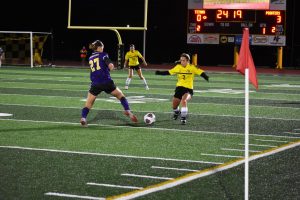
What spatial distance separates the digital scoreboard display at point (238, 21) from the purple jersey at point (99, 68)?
18702 millimetres

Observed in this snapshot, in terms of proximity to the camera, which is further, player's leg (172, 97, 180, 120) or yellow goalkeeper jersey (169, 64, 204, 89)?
player's leg (172, 97, 180, 120)

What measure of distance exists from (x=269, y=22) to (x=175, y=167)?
22.7 m

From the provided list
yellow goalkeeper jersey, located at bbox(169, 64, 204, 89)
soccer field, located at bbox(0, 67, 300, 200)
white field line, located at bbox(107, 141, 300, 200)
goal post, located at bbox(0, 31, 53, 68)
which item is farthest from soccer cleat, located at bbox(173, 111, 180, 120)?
goal post, located at bbox(0, 31, 53, 68)

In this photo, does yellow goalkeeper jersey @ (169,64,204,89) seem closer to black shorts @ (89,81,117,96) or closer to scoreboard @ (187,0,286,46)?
black shorts @ (89,81,117,96)

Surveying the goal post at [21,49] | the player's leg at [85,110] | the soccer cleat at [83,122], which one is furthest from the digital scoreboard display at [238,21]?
the soccer cleat at [83,122]

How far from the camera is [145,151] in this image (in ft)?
29.8

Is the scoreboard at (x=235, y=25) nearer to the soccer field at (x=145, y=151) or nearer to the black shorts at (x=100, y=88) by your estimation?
the soccer field at (x=145, y=151)

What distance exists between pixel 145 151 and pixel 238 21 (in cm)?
2166

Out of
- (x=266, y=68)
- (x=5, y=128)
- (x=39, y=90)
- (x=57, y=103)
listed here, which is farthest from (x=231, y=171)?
(x=266, y=68)

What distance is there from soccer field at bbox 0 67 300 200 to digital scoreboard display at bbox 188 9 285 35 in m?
13.3

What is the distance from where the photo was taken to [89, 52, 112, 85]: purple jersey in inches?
465

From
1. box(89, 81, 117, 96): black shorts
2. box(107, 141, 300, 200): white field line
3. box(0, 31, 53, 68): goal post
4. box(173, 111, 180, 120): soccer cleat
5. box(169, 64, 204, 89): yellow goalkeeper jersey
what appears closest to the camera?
box(107, 141, 300, 200): white field line

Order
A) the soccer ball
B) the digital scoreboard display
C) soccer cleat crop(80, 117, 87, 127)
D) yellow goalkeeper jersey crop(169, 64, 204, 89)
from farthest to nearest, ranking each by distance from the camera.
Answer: the digital scoreboard display < yellow goalkeeper jersey crop(169, 64, 204, 89) < the soccer ball < soccer cleat crop(80, 117, 87, 127)

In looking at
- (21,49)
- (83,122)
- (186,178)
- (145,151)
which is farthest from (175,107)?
(21,49)
